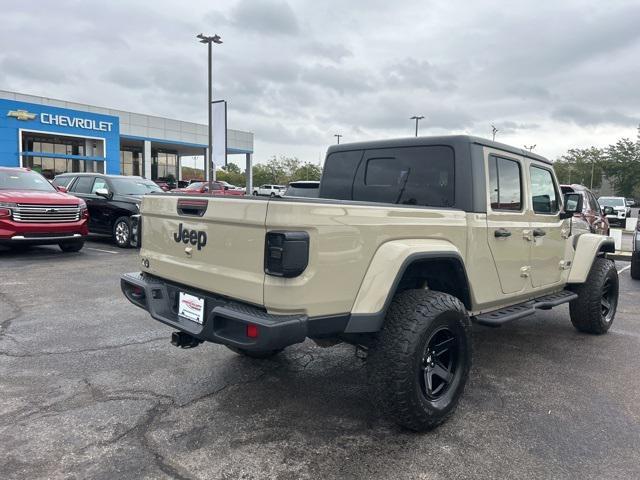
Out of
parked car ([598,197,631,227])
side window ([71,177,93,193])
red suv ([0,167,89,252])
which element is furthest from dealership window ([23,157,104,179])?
parked car ([598,197,631,227])

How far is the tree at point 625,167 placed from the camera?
244ft

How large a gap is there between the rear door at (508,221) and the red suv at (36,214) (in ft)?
27.7

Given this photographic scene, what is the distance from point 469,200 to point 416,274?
27.4 inches

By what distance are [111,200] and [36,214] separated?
2.31m

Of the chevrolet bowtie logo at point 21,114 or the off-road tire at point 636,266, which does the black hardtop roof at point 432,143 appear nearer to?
the off-road tire at point 636,266

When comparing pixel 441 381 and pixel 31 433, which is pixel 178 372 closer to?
pixel 31 433

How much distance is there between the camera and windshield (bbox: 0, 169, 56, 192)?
9656 mm

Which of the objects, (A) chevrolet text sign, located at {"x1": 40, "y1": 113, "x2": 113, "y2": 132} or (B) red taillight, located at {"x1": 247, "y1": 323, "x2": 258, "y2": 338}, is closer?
(B) red taillight, located at {"x1": 247, "y1": 323, "x2": 258, "y2": 338}

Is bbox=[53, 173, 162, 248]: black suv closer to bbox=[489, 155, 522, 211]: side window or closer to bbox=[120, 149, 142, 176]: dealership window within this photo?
bbox=[489, 155, 522, 211]: side window

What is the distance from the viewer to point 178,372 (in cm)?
395

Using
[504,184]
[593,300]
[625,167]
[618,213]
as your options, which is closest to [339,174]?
[504,184]

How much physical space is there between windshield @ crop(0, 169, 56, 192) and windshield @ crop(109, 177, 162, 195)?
1630mm

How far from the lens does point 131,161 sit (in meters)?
46.8

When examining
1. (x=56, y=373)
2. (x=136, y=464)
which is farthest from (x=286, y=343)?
(x=56, y=373)
